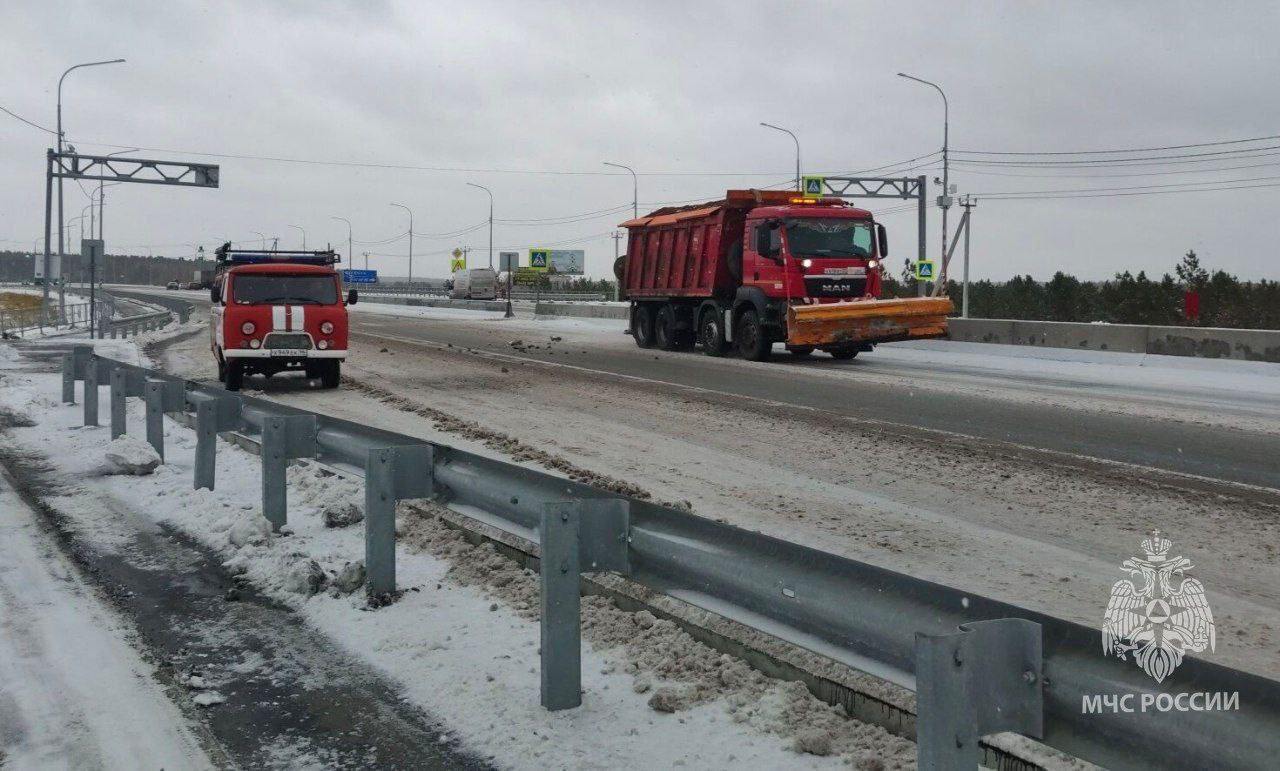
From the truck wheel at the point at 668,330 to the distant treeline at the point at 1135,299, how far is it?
69.8 ft

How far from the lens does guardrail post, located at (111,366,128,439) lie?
1138 cm

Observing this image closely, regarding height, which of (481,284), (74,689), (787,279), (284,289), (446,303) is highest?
(481,284)

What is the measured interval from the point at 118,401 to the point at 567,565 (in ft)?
27.6

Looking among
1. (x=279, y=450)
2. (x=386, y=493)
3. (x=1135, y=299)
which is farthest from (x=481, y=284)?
(x=386, y=493)

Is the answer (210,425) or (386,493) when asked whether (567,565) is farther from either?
(210,425)

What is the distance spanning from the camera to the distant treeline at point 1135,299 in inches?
1695

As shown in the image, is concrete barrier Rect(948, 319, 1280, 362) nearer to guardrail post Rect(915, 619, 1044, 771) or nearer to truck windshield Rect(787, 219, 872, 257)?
truck windshield Rect(787, 219, 872, 257)

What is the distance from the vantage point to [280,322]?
1808 centimetres

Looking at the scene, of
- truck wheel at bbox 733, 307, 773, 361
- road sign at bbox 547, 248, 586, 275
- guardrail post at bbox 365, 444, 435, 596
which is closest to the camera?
guardrail post at bbox 365, 444, 435, 596

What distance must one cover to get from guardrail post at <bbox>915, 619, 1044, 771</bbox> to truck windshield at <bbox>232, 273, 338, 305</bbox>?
16.8 metres

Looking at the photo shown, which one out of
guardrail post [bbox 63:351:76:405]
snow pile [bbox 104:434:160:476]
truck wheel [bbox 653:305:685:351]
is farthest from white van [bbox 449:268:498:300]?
snow pile [bbox 104:434:160:476]

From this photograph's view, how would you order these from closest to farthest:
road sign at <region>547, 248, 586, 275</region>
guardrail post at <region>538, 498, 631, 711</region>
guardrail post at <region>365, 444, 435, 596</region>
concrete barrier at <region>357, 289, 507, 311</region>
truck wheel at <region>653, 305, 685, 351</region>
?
guardrail post at <region>538, 498, 631, 711</region>, guardrail post at <region>365, 444, 435, 596</region>, truck wheel at <region>653, 305, 685, 351</region>, concrete barrier at <region>357, 289, 507, 311</region>, road sign at <region>547, 248, 586, 275</region>

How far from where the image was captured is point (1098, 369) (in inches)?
849

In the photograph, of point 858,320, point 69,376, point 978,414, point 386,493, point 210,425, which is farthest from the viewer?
point 858,320
